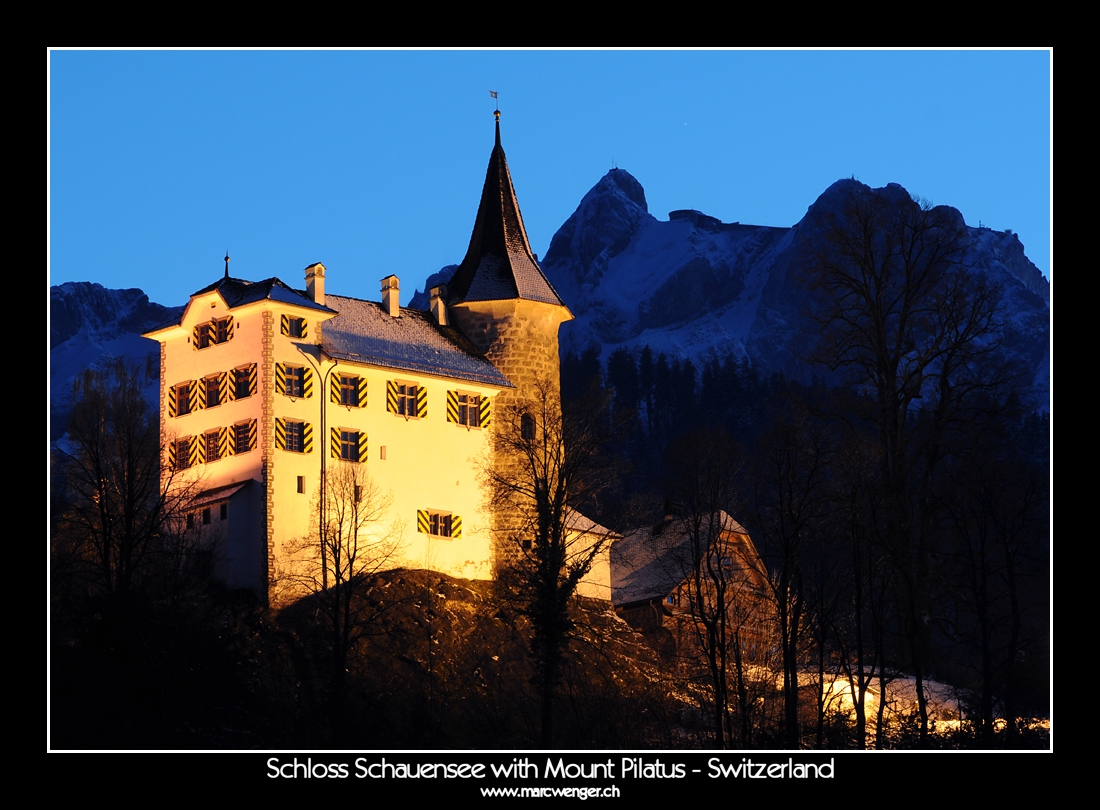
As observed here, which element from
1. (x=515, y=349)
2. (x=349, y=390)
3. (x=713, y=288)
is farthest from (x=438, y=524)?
(x=713, y=288)

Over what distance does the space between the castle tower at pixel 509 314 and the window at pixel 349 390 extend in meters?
5.54

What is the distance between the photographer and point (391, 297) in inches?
2135

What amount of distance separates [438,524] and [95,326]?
4848 inches

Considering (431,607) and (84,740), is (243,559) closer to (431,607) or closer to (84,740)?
(431,607)

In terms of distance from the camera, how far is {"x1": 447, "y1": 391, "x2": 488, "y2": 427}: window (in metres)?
→ 51.7

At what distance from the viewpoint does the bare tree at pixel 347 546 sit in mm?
46438

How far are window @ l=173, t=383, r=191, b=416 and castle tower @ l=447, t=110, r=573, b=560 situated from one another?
31.4ft

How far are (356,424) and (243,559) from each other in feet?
16.8

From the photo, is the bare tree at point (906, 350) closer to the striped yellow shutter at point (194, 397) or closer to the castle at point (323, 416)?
the castle at point (323, 416)

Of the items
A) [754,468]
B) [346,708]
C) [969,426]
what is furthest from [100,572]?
[754,468]

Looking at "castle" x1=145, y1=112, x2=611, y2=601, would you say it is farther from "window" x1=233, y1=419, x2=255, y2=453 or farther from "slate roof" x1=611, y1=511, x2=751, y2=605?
"slate roof" x1=611, y1=511, x2=751, y2=605

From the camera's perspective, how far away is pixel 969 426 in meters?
A: 45.1

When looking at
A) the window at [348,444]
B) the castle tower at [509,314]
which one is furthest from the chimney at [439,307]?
the window at [348,444]

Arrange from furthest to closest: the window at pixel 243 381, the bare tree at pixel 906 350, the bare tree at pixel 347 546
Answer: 1. the window at pixel 243 381
2. the bare tree at pixel 347 546
3. the bare tree at pixel 906 350
